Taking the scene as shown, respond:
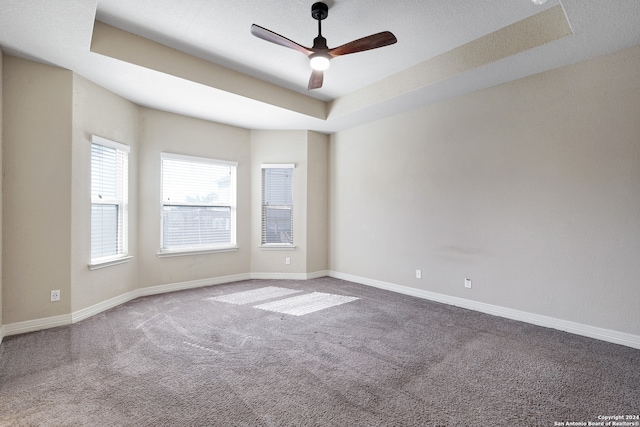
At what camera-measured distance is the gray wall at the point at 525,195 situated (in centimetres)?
295

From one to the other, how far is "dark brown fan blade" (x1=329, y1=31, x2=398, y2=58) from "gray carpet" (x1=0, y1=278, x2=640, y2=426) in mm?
2667

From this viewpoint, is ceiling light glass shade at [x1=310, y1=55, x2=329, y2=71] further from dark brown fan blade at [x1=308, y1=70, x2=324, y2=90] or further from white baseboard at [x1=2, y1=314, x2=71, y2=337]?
white baseboard at [x1=2, y1=314, x2=71, y2=337]

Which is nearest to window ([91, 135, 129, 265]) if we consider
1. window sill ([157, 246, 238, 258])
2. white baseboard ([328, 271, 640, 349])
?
window sill ([157, 246, 238, 258])

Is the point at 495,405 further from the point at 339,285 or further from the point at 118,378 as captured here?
the point at 339,285

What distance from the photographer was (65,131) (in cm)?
331

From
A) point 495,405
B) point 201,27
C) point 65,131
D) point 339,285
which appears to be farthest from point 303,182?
point 495,405

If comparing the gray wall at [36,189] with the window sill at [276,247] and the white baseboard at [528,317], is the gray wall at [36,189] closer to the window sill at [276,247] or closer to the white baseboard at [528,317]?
the window sill at [276,247]

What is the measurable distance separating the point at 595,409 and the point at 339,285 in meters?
3.52

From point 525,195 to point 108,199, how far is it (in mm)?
5007

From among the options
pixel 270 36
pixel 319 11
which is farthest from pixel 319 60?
pixel 270 36

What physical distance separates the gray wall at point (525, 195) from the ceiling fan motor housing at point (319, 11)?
2224mm

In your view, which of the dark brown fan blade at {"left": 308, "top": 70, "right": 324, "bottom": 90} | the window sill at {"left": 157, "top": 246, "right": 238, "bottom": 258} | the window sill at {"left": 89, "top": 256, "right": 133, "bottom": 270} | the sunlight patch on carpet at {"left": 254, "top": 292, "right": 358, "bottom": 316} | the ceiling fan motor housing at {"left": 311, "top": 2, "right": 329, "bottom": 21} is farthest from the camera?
the window sill at {"left": 157, "top": 246, "right": 238, "bottom": 258}

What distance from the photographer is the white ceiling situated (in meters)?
2.54

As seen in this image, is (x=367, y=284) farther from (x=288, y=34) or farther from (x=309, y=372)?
(x=288, y=34)
